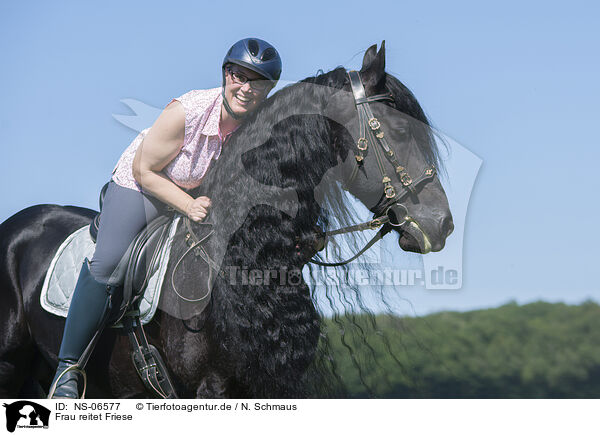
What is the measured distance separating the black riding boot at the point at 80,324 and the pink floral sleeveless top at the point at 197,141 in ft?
2.09

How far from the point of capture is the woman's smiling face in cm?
311

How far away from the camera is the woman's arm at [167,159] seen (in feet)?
9.70

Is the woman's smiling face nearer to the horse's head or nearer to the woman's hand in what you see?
the horse's head

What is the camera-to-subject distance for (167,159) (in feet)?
9.91

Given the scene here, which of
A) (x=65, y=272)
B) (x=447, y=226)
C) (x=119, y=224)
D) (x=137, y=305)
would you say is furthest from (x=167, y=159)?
(x=447, y=226)

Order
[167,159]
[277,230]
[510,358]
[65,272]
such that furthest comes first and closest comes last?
[510,358] → [65,272] → [167,159] → [277,230]

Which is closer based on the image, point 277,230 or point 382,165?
point 277,230

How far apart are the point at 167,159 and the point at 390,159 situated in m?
1.28

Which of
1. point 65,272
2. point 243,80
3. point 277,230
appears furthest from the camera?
point 65,272

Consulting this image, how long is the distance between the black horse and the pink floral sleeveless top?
91mm

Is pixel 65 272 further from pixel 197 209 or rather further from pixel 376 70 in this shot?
pixel 376 70

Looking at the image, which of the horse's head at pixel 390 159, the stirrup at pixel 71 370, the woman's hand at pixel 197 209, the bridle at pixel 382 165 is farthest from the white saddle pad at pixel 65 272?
the horse's head at pixel 390 159
